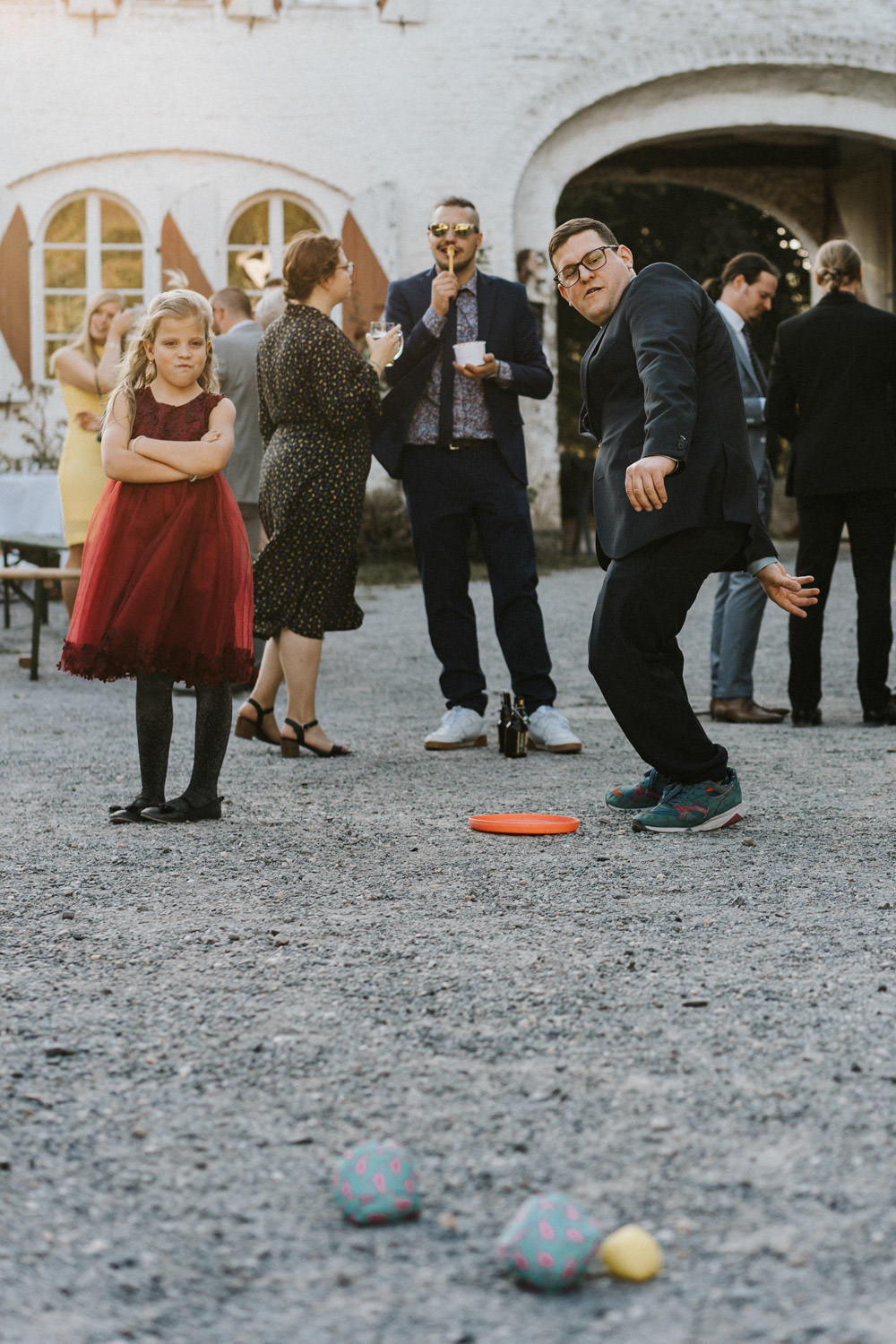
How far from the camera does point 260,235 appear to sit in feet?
50.2

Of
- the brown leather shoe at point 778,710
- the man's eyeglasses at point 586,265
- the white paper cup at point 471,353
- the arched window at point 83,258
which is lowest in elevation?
the brown leather shoe at point 778,710

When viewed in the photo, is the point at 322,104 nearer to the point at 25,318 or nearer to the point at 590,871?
the point at 25,318

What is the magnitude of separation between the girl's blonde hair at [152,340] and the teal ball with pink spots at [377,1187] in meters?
2.84

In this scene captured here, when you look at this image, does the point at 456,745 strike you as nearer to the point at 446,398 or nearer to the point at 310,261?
the point at 446,398

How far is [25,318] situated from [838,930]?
1326cm

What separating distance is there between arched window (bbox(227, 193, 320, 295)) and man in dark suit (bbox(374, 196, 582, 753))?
32.8 ft

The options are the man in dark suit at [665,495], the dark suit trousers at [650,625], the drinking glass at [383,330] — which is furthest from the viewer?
the drinking glass at [383,330]

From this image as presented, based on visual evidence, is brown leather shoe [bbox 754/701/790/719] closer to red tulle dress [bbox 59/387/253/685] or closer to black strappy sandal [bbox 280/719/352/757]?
black strappy sandal [bbox 280/719/352/757]

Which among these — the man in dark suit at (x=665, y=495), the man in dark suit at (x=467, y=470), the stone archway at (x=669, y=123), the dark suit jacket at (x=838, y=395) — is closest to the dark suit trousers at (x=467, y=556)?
the man in dark suit at (x=467, y=470)

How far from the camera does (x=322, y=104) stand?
49.2 ft

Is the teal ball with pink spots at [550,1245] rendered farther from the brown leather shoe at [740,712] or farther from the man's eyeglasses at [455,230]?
the brown leather shoe at [740,712]

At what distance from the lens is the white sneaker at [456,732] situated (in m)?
5.68

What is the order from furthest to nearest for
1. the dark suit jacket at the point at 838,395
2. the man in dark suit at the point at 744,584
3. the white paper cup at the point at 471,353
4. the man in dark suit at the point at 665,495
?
the man in dark suit at the point at 744,584
the dark suit jacket at the point at 838,395
the white paper cup at the point at 471,353
the man in dark suit at the point at 665,495

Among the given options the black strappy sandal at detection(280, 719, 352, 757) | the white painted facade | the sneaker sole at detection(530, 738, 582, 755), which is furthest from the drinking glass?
the white painted facade
